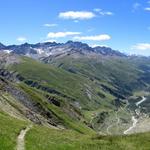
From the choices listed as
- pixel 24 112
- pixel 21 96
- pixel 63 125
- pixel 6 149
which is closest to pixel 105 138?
pixel 6 149

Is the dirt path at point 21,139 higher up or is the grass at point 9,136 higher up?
the grass at point 9,136

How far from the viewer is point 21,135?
189ft

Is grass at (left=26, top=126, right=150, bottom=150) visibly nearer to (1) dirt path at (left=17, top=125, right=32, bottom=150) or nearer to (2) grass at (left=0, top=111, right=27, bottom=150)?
(1) dirt path at (left=17, top=125, right=32, bottom=150)

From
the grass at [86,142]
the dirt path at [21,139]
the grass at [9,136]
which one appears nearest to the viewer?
the grass at [9,136]

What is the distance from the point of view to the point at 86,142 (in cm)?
5956

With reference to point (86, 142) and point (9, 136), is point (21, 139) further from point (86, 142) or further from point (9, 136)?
point (86, 142)

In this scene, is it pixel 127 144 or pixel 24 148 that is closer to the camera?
pixel 24 148

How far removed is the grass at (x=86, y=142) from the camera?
172ft

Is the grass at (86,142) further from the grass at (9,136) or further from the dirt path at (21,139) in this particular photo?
the grass at (9,136)

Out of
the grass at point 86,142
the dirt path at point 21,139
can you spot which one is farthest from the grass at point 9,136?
the grass at point 86,142

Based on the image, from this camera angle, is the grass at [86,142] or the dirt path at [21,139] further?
the grass at [86,142]

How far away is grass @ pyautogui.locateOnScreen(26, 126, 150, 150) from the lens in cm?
5244

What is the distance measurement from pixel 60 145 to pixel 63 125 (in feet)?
482

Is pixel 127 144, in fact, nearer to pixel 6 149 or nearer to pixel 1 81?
pixel 6 149
